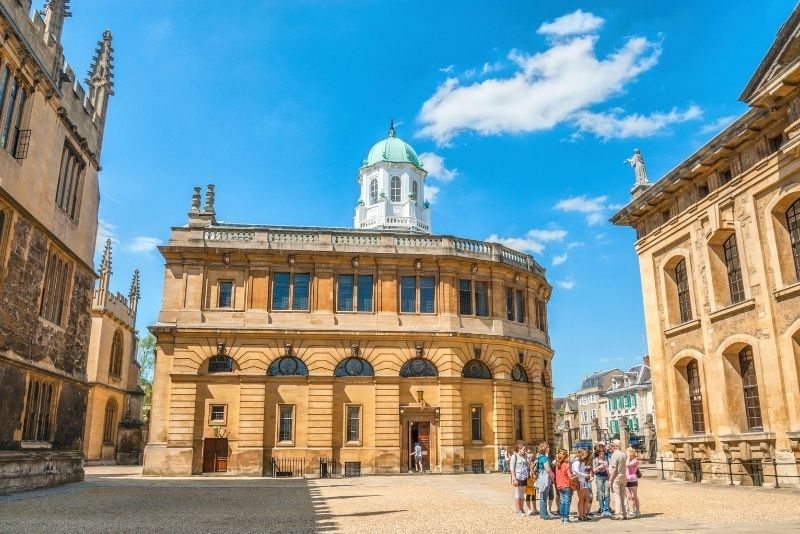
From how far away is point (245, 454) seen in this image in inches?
1206

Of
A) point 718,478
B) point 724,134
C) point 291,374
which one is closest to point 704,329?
point 718,478

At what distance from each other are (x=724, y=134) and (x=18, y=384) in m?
25.6

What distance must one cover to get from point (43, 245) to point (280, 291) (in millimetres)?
13302

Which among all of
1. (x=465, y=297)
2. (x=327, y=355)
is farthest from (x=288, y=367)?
(x=465, y=297)

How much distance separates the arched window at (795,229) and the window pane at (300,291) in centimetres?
2223

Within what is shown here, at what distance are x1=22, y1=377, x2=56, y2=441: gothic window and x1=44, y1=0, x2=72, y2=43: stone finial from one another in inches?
487

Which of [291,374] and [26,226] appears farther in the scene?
[291,374]

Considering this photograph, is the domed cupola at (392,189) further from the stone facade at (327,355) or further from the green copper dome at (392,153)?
the stone facade at (327,355)

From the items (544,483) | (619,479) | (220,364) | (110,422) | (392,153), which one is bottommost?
(544,483)

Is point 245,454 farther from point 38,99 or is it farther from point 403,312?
point 38,99

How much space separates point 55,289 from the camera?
23172 millimetres

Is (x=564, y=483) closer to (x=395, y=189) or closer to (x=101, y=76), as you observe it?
(x=101, y=76)

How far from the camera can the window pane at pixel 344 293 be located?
3353cm

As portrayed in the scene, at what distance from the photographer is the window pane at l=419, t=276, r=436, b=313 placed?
112 ft
